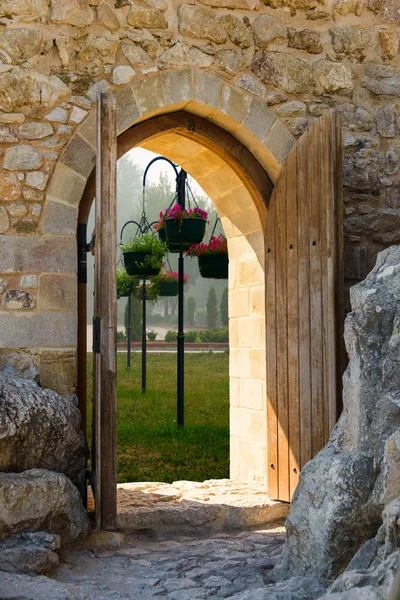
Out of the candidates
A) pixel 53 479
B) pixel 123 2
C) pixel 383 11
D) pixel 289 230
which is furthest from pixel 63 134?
pixel 383 11

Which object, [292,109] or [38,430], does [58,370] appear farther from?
[292,109]

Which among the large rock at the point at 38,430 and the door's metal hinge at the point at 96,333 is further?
the door's metal hinge at the point at 96,333

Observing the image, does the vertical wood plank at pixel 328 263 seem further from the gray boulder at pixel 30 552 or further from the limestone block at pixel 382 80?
the gray boulder at pixel 30 552

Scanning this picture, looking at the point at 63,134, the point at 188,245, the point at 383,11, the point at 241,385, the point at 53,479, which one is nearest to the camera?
the point at 53,479

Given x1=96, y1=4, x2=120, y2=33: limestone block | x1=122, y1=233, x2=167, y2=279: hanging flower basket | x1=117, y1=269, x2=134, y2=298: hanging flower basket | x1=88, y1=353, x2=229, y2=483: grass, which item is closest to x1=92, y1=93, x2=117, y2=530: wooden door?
x1=96, y1=4, x2=120, y2=33: limestone block

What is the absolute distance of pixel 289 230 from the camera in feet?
15.3

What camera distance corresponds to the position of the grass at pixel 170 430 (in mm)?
6574

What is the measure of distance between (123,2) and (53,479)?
2.73 meters

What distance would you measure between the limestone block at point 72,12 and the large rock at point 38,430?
80.6 inches

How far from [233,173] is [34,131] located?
143 cm

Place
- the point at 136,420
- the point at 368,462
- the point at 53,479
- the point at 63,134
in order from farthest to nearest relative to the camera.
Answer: the point at 136,420, the point at 63,134, the point at 53,479, the point at 368,462

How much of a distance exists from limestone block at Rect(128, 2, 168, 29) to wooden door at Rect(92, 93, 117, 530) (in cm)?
75

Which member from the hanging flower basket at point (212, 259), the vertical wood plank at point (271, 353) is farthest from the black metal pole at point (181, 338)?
the vertical wood plank at point (271, 353)

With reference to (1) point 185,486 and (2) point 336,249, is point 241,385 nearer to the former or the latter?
(1) point 185,486
